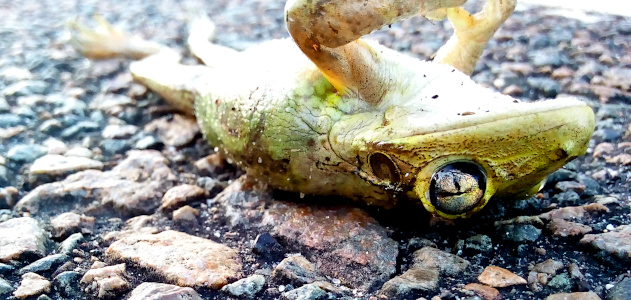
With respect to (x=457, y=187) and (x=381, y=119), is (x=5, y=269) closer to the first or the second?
(x=381, y=119)

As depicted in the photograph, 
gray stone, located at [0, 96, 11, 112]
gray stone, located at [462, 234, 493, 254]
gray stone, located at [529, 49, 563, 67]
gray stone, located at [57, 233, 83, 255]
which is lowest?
gray stone, located at [57, 233, 83, 255]

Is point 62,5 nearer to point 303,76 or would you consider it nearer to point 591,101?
point 303,76

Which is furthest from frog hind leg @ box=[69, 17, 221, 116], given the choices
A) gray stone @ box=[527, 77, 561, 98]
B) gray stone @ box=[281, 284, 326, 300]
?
gray stone @ box=[527, 77, 561, 98]

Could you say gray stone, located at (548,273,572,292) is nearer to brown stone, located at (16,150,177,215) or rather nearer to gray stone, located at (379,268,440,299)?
gray stone, located at (379,268,440,299)

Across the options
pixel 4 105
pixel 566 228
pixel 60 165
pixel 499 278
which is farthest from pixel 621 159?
pixel 4 105

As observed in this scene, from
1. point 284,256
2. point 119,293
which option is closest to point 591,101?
point 284,256

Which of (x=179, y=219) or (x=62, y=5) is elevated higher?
(x=62, y=5)

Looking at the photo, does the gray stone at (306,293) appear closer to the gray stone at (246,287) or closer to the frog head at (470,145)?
the gray stone at (246,287)
